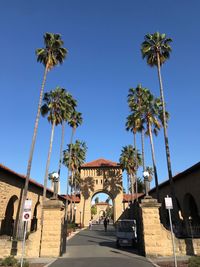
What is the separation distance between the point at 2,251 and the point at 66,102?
2329 centimetres

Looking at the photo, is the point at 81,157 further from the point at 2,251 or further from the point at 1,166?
the point at 2,251

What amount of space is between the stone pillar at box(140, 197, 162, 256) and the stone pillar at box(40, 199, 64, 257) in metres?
4.99

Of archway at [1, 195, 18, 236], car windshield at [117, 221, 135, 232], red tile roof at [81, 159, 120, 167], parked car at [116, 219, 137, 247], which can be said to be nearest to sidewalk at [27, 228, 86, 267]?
parked car at [116, 219, 137, 247]

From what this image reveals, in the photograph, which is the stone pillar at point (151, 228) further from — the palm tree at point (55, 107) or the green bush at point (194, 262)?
the palm tree at point (55, 107)

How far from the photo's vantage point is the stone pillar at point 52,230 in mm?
14461

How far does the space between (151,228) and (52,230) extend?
19.0ft

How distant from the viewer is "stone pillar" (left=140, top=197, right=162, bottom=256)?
1436cm

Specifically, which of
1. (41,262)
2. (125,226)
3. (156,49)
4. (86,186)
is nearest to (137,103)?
(156,49)

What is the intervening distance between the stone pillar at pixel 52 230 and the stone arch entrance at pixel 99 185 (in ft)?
149

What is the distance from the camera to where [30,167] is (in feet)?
68.9

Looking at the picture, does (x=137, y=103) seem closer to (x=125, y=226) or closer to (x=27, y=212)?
(x=125, y=226)

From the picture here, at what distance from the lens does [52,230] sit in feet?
48.5

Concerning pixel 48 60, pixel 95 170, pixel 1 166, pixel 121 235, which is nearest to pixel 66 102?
pixel 48 60

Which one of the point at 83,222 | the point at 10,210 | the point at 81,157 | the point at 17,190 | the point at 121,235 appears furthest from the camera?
the point at 83,222
